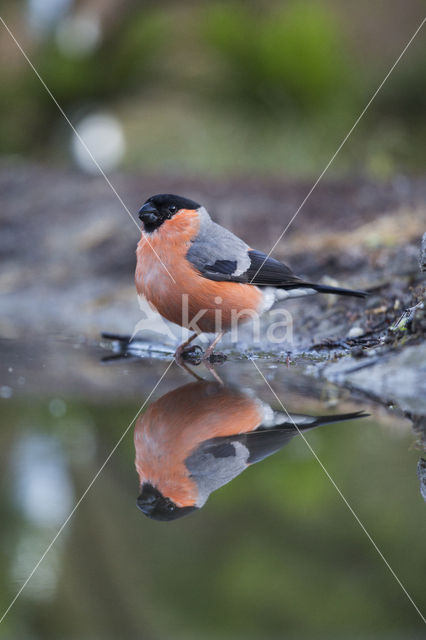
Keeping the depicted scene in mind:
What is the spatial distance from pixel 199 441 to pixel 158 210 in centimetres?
188

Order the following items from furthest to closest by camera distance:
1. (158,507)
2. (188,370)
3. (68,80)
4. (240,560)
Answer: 1. (68,80)
2. (188,370)
3. (158,507)
4. (240,560)

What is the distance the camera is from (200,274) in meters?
4.07

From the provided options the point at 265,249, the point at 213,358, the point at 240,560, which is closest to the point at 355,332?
the point at 213,358

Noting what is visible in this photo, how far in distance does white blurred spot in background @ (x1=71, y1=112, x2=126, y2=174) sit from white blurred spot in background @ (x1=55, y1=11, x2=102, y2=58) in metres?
1.04

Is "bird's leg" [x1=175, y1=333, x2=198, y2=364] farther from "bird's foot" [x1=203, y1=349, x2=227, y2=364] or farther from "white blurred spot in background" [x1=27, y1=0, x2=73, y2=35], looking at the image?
"white blurred spot in background" [x1=27, y1=0, x2=73, y2=35]

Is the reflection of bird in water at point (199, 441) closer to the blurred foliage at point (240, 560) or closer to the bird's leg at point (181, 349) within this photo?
the blurred foliage at point (240, 560)

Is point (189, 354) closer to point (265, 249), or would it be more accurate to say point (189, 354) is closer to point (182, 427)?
point (182, 427)

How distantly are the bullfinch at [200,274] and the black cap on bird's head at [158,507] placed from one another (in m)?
1.96

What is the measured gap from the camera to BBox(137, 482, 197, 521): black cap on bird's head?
1971 mm

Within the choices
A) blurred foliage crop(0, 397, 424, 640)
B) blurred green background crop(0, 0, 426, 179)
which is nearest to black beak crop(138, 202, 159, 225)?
blurred foliage crop(0, 397, 424, 640)

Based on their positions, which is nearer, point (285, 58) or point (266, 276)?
point (266, 276)

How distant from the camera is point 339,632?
149cm

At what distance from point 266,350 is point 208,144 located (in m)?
7.84

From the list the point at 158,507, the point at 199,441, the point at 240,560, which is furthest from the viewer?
the point at 199,441
